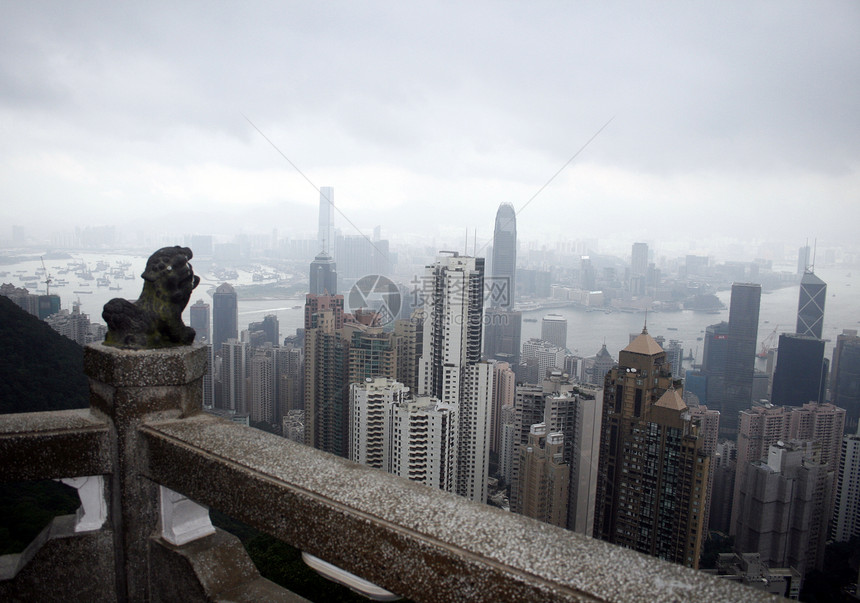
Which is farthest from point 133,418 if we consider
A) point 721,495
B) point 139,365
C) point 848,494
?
point 848,494

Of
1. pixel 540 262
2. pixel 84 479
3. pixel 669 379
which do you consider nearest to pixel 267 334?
pixel 540 262

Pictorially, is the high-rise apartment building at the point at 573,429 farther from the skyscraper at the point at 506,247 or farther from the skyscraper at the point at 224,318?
the skyscraper at the point at 224,318

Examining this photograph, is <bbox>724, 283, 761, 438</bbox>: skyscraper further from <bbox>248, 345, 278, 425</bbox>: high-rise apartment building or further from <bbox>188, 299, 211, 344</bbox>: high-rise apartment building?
<bbox>188, 299, 211, 344</bbox>: high-rise apartment building

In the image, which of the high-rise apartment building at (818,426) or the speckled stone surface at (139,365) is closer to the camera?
the speckled stone surface at (139,365)

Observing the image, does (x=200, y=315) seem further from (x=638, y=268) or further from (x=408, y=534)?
(x=408, y=534)

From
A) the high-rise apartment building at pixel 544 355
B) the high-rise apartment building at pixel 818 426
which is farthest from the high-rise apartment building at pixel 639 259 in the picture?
the high-rise apartment building at pixel 818 426

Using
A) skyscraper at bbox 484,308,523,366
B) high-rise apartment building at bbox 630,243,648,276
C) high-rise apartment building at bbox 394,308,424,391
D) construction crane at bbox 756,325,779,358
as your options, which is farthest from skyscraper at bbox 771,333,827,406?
high-rise apartment building at bbox 394,308,424,391

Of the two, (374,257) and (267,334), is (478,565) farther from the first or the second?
(267,334)
